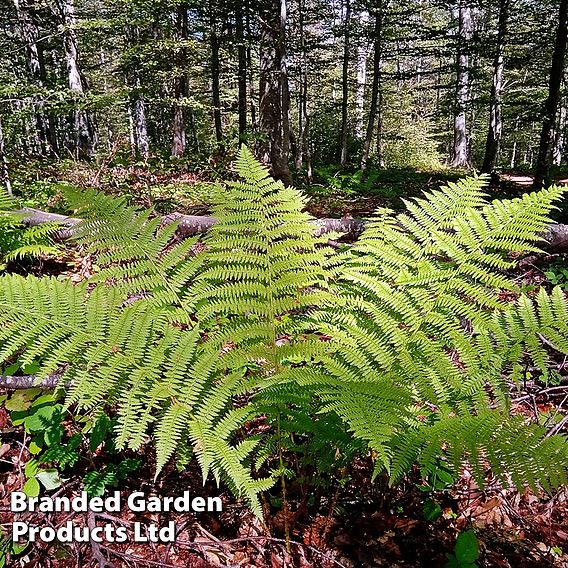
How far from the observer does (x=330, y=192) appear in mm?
8422

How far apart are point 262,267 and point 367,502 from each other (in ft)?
3.36

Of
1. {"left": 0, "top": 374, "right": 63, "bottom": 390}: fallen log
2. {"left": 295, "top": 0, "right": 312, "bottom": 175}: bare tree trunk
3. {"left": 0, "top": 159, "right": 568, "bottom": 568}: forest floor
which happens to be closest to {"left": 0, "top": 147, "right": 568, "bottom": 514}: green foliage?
{"left": 0, "top": 159, "right": 568, "bottom": 568}: forest floor

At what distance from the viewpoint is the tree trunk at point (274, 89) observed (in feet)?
21.4

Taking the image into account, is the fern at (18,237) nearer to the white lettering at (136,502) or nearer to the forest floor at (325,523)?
the forest floor at (325,523)

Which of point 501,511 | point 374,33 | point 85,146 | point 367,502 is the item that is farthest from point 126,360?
point 85,146

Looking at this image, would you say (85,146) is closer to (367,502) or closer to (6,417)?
(6,417)

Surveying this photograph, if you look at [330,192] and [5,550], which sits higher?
[330,192]

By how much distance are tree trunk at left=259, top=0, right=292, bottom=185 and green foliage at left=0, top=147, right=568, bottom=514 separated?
552 centimetres

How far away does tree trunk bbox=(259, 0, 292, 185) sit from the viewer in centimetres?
653

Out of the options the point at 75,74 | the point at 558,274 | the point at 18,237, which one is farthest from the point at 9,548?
the point at 75,74

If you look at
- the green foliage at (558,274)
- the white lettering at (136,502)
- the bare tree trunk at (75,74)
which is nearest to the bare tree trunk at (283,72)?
the green foliage at (558,274)

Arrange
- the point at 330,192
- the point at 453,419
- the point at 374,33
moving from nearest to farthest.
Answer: the point at 453,419 → the point at 330,192 → the point at 374,33

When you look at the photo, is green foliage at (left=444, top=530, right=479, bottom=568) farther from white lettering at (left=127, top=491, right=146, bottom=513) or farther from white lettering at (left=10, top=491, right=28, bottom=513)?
white lettering at (left=10, top=491, right=28, bottom=513)

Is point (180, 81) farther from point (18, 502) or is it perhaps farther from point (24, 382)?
point (18, 502)
